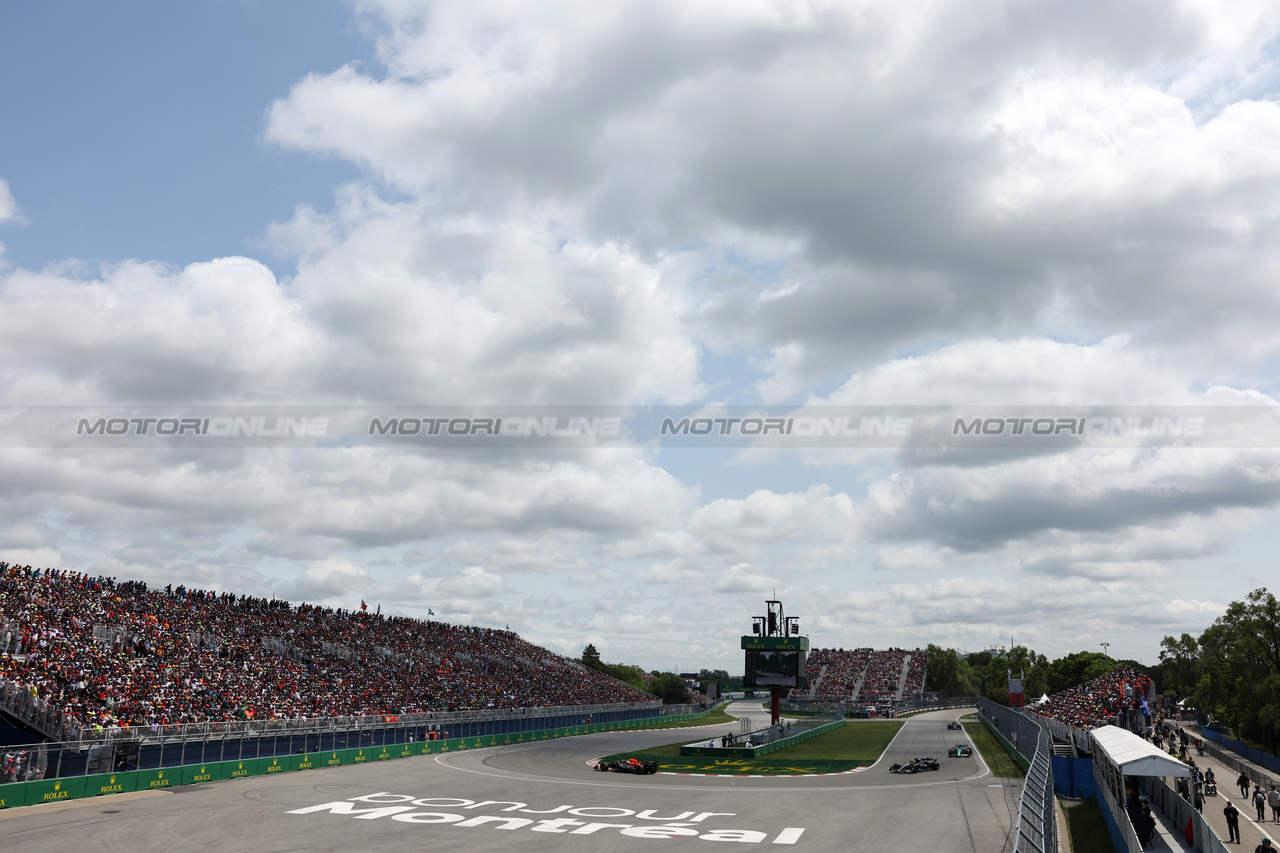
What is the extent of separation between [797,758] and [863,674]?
391ft

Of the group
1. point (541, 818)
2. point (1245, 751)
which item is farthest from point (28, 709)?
point (1245, 751)

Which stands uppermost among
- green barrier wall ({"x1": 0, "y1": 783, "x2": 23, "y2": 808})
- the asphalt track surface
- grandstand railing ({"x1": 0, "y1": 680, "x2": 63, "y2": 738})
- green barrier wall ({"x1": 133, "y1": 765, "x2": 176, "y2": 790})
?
grandstand railing ({"x1": 0, "y1": 680, "x2": 63, "y2": 738})

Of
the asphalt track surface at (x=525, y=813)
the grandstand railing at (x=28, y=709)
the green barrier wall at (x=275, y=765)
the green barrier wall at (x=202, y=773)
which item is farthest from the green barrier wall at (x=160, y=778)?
the green barrier wall at (x=275, y=765)

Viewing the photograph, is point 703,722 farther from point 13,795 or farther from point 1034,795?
point 1034,795

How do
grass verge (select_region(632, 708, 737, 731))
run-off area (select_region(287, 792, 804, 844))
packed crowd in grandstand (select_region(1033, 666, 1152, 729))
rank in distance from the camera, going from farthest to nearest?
grass verge (select_region(632, 708, 737, 731))
packed crowd in grandstand (select_region(1033, 666, 1152, 729))
run-off area (select_region(287, 792, 804, 844))

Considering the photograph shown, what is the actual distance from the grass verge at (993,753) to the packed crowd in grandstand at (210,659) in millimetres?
39450

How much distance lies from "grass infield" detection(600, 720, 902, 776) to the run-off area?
58.7ft

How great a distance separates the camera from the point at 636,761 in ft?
157

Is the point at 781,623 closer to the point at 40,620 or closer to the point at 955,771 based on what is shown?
the point at 955,771

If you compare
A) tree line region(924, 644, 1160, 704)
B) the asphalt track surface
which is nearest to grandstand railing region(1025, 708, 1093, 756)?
the asphalt track surface

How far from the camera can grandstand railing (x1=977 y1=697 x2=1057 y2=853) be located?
1750 centimetres

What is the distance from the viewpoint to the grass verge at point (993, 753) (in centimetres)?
4741

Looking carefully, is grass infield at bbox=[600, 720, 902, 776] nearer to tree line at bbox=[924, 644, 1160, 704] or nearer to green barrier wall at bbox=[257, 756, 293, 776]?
green barrier wall at bbox=[257, 756, 293, 776]

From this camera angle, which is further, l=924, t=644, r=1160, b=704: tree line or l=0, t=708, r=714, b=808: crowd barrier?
l=924, t=644, r=1160, b=704: tree line
